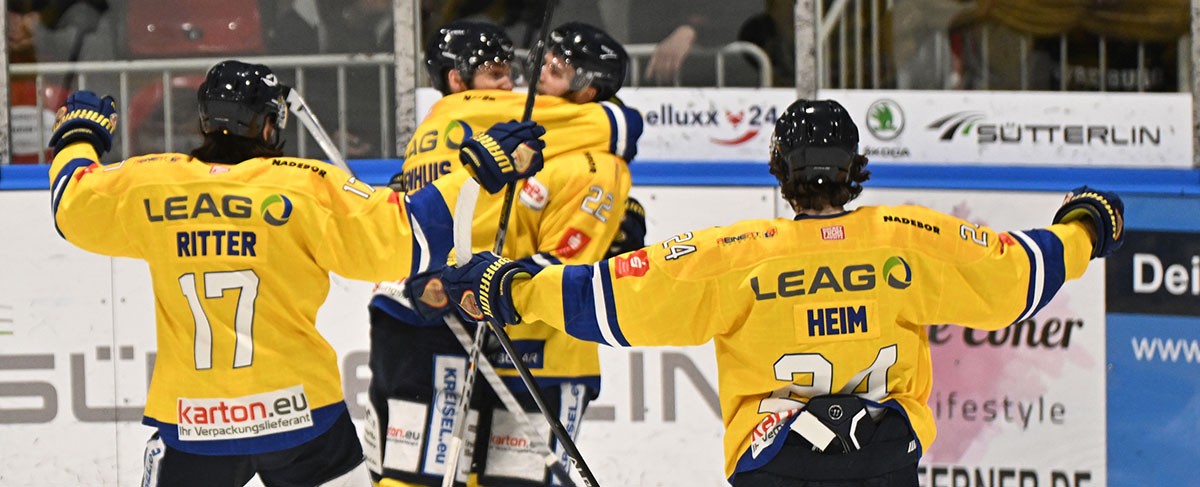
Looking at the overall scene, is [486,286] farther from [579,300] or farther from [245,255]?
[245,255]

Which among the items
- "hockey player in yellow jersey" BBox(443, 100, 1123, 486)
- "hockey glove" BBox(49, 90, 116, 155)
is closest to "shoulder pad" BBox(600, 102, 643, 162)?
"hockey player in yellow jersey" BBox(443, 100, 1123, 486)

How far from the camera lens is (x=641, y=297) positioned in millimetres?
2371

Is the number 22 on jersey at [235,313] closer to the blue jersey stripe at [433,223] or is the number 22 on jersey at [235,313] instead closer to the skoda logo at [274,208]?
the skoda logo at [274,208]

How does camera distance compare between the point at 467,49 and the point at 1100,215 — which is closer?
the point at 1100,215

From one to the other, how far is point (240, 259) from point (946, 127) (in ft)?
8.58

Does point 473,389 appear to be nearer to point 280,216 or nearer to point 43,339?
point 280,216

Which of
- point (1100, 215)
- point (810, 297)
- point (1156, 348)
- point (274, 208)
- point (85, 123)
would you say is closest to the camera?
point (810, 297)

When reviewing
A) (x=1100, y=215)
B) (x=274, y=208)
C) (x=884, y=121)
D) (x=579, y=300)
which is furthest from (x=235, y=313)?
(x=884, y=121)

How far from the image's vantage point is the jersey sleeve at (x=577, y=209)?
10.8 ft

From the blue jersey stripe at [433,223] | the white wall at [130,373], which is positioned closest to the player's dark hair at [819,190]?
the blue jersey stripe at [433,223]

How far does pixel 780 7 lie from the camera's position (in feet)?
15.1

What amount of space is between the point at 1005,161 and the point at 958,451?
1.01 m

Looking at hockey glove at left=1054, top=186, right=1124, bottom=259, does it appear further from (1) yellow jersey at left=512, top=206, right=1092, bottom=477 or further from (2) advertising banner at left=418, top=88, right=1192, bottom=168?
(2) advertising banner at left=418, top=88, right=1192, bottom=168

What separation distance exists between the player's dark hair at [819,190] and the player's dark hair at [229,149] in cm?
99
